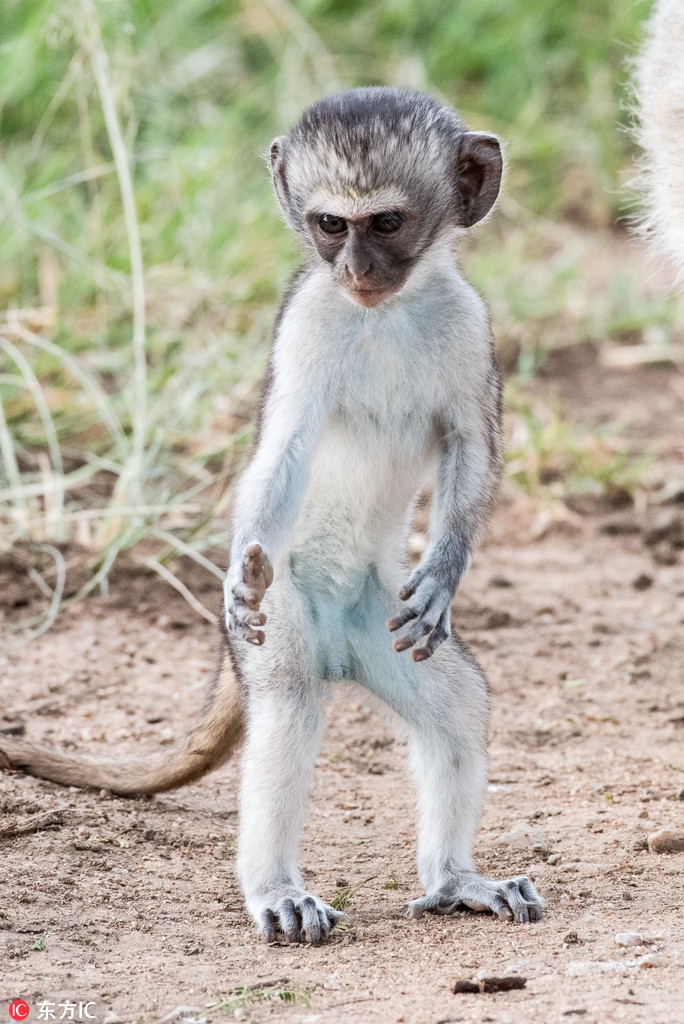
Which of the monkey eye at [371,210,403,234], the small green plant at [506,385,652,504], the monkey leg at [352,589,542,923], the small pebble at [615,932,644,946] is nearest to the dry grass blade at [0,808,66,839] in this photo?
the monkey leg at [352,589,542,923]

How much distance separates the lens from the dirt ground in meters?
2.78

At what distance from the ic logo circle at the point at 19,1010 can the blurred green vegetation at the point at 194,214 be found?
7.31 ft

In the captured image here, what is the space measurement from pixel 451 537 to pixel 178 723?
1.49 metres

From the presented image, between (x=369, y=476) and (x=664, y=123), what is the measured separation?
227 cm

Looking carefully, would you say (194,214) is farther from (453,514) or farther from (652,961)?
(652,961)

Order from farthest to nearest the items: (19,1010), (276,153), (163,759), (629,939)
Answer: (163,759)
(276,153)
(629,939)
(19,1010)

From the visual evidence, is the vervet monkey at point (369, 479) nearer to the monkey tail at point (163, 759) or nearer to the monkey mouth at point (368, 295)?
the monkey mouth at point (368, 295)

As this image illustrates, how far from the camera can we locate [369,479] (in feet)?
11.2

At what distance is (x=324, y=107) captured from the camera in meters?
3.29

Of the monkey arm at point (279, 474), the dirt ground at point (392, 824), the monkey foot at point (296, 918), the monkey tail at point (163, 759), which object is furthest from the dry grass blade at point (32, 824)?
the monkey arm at point (279, 474)

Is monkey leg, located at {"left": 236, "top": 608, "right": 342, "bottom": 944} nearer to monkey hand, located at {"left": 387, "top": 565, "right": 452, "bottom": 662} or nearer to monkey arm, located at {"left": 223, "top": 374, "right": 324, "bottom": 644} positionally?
monkey arm, located at {"left": 223, "top": 374, "right": 324, "bottom": 644}

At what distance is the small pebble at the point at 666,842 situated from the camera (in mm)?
3535

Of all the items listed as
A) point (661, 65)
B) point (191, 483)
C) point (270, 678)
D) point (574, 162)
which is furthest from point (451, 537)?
point (574, 162)

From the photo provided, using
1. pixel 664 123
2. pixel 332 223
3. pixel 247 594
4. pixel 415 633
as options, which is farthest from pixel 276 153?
pixel 664 123
